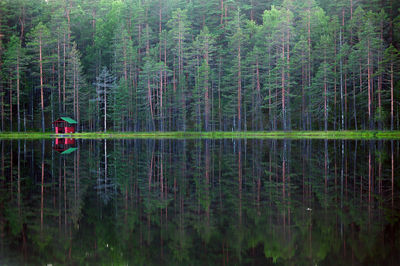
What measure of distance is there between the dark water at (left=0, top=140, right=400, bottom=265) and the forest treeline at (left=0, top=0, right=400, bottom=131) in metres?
40.0

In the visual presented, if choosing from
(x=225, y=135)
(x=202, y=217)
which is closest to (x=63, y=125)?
(x=225, y=135)

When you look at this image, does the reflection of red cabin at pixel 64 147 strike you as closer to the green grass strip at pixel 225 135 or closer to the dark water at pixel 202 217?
the dark water at pixel 202 217

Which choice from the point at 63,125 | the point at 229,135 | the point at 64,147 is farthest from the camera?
the point at 63,125

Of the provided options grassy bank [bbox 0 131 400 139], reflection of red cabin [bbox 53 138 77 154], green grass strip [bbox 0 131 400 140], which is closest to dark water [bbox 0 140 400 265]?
reflection of red cabin [bbox 53 138 77 154]

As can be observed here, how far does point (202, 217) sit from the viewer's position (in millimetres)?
9188

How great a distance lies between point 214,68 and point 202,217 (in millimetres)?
55556

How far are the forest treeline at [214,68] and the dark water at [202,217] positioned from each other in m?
40.0

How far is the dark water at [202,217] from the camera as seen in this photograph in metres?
6.79

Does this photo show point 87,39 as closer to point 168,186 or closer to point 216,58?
point 216,58

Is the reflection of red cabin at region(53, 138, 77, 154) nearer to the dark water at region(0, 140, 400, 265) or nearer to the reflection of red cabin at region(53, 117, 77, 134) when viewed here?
the dark water at region(0, 140, 400, 265)

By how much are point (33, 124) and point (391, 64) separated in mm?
59194

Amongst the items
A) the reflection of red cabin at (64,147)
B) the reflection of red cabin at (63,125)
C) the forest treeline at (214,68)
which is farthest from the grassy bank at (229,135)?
the reflection of red cabin at (64,147)

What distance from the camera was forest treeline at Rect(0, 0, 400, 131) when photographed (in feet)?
181

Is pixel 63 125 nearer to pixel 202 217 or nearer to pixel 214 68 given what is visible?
pixel 214 68
